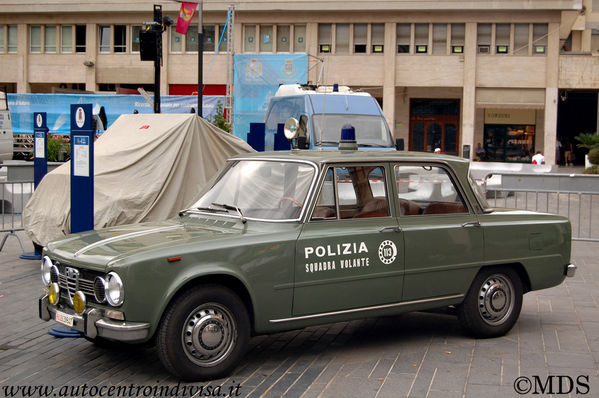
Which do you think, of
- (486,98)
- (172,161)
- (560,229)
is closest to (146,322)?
(560,229)

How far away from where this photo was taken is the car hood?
5348 millimetres

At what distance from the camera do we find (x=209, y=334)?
5.41 m

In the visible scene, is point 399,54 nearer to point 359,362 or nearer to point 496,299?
point 496,299

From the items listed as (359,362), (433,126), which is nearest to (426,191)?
(359,362)

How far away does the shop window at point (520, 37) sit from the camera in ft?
144

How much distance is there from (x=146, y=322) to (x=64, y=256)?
93 cm

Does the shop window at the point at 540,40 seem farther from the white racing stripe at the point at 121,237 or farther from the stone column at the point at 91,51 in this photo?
the white racing stripe at the point at 121,237

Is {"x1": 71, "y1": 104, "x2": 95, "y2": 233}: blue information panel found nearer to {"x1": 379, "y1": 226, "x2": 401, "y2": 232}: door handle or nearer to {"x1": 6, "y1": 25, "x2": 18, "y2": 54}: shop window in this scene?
{"x1": 379, "y1": 226, "x2": 401, "y2": 232}: door handle

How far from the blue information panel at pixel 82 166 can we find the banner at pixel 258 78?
90.1ft

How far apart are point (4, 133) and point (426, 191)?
2171 centimetres

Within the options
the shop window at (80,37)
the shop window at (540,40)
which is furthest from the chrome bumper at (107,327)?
the shop window at (80,37)

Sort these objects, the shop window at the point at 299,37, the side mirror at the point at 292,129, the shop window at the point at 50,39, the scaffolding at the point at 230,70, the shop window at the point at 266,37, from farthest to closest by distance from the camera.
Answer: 1. the shop window at the point at 50,39
2. the shop window at the point at 266,37
3. the shop window at the point at 299,37
4. the scaffolding at the point at 230,70
5. the side mirror at the point at 292,129

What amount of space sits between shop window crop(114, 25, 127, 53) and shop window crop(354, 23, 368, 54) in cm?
1444

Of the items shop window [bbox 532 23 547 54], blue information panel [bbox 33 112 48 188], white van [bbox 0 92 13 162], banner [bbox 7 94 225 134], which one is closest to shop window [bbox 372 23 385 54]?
shop window [bbox 532 23 547 54]
